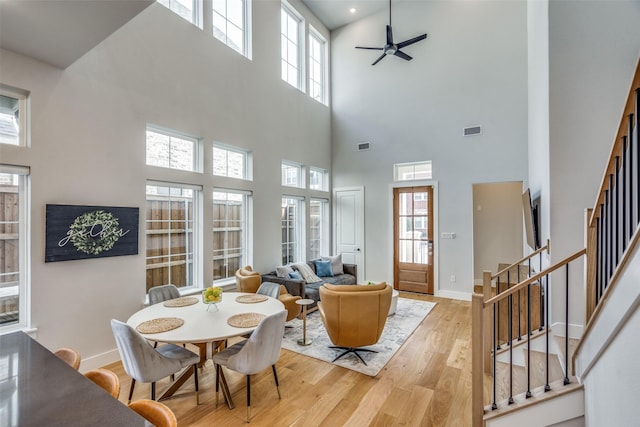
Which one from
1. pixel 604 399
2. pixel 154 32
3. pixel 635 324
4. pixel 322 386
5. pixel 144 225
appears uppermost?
pixel 154 32

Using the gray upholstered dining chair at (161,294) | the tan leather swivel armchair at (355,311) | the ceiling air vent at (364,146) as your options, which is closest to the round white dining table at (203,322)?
the gray upholstered dining chair at (161,294)

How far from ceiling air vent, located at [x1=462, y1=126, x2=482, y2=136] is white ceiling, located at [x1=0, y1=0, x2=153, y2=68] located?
18.0 ft

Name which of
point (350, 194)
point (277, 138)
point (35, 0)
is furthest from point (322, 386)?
point (350, 194)

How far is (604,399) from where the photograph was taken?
1.53m

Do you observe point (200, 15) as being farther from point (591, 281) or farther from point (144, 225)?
point (591, 281)

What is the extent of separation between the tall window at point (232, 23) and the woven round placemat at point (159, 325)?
13.9 ft

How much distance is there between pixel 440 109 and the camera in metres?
6.08

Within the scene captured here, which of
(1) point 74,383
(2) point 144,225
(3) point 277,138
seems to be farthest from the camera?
(3) point 277,138

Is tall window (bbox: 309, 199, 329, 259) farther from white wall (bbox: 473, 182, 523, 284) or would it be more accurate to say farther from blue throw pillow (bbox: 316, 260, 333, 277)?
white wall (bbox: 473, 182, 523, 284)

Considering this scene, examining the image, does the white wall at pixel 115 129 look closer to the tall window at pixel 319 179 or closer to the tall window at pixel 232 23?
the tall window at pixel 232 23

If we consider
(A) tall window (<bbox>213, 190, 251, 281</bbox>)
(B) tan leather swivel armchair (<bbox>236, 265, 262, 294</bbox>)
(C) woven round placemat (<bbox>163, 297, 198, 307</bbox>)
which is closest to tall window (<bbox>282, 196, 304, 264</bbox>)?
(A) tall window (<bbox>213, 190, 251, 281</bbox>)

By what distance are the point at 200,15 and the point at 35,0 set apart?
281 cm

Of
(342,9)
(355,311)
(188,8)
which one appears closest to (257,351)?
(355,311)

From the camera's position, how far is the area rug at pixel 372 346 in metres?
3.34
